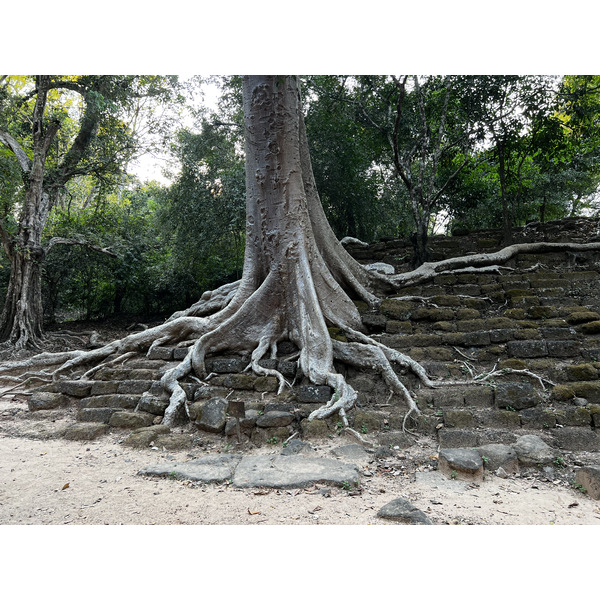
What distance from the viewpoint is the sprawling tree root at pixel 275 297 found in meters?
3.34

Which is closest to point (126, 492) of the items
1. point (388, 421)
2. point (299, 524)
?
point (299, 524)

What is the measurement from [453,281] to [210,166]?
463 cm

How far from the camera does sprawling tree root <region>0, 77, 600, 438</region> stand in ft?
11.0

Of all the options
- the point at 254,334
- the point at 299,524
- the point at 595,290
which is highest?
the point at 595,290

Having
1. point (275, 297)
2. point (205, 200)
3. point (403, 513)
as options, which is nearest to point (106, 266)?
point (205, 200)

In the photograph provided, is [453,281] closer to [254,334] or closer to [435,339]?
[435,339]

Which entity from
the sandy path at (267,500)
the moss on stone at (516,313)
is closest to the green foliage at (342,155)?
the moss on stone at (516,313)

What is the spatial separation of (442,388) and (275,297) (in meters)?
1.69

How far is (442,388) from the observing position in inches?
114

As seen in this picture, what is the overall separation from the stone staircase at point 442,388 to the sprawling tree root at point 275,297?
14cm

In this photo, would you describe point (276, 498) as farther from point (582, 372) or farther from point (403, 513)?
point (582, 372)

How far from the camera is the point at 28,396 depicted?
3.68 meters

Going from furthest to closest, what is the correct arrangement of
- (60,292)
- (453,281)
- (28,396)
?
1. (60,292)
2. (453,281)
3. (28,396)

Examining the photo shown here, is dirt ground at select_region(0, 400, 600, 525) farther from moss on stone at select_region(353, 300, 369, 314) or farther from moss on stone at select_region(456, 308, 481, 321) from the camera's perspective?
moss on stone at select_region(353, 300, 369, 314)
